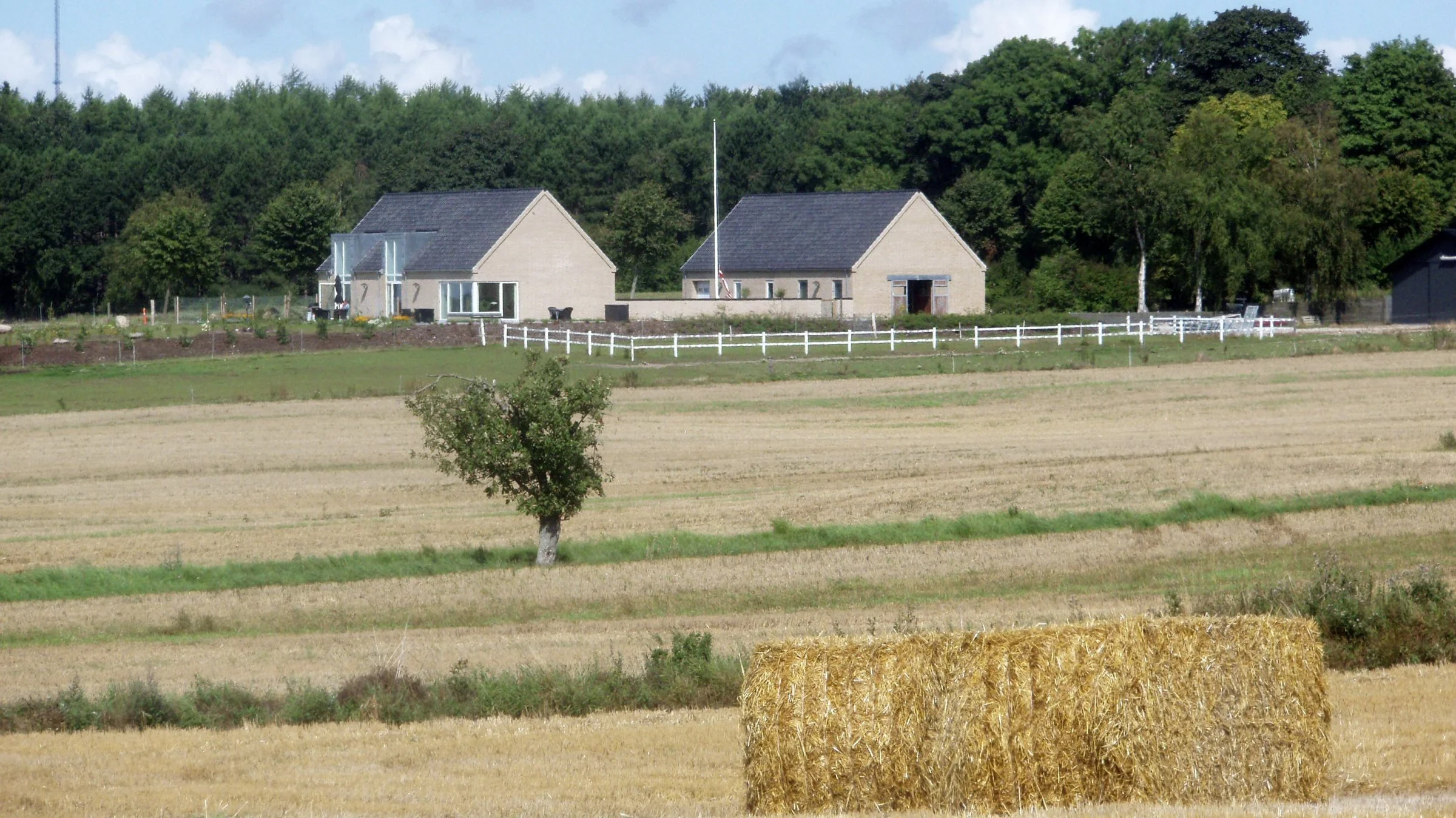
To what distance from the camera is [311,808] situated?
10164 mm

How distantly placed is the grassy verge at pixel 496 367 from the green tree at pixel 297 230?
33.4 m

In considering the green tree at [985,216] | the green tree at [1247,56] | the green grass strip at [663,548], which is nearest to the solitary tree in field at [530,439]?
the green grass strip at [663,548]

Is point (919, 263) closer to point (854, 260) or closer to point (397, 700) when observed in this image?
point (854, 260)

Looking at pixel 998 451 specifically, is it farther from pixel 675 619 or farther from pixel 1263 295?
pixel 1263 295

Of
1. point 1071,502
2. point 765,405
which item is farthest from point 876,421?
point 1071,502

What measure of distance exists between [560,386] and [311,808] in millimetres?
13611

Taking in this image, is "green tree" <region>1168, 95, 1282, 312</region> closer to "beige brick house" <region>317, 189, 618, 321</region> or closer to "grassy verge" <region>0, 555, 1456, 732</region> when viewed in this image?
"beige brick house" <region>317, 189, 618, 321</region>

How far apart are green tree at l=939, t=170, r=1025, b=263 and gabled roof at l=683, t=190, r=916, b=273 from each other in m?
17.8

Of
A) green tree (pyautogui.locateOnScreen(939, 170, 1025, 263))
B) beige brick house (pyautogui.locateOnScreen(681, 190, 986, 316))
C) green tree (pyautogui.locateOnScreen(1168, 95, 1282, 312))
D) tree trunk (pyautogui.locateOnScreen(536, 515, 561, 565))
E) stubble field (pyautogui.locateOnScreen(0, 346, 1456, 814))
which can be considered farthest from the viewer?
green tree (pyautogui.locateOnScreen(939, 170, 1025, 263))

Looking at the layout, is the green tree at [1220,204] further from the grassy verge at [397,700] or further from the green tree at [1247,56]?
the grassy verge at [397,700]

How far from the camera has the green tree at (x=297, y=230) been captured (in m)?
88.8

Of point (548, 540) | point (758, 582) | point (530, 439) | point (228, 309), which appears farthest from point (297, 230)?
point (758, 582)

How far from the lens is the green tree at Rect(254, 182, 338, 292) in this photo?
291 ft

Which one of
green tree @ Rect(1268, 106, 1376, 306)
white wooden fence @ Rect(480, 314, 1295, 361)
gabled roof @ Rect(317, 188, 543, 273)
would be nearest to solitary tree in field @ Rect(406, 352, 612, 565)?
white wooden fence @ Rect(480, 314, 1295, 361)
